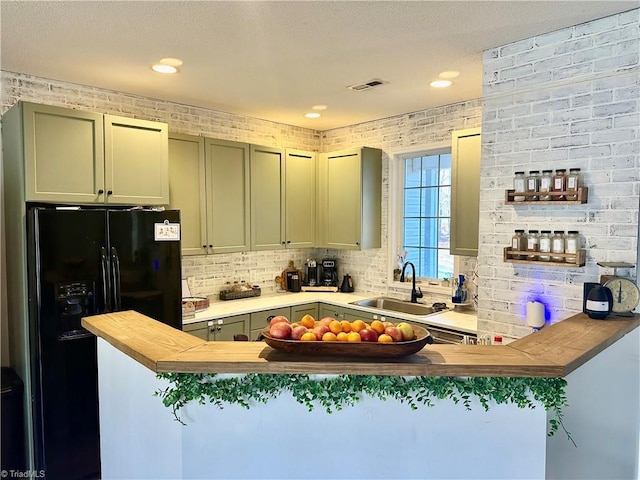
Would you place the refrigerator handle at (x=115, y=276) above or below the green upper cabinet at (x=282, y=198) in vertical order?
below

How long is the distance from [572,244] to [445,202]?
191 centimetres

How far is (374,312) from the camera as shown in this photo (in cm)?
388

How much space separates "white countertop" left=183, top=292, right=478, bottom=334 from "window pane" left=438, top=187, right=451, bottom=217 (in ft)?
3.11

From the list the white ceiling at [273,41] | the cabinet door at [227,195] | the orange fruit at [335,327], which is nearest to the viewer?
the orange fruit at [335,327]

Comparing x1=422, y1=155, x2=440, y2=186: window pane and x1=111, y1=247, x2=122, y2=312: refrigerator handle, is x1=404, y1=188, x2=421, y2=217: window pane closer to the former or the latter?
x1=422, y1=155, x2=440, y2=186: window pane

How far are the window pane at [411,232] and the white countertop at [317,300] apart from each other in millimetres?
653

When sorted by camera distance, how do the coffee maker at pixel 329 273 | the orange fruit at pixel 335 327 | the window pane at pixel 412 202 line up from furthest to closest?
1. the coffee maker at pixel 329 273
2. the window pane at pixel 412 202
3. the orange fruit at pixel 335 327

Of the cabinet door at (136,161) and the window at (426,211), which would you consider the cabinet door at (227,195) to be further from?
the window at (426,211)

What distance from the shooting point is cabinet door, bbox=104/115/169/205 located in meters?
3.12

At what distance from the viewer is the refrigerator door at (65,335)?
8.79 ft

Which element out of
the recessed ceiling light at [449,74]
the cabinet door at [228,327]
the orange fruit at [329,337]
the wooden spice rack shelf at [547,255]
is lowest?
the cabinet door at [228,327]

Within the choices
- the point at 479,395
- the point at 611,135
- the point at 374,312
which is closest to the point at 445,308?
the point at 374,312

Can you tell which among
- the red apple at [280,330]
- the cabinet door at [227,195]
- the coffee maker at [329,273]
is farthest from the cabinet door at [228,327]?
the red apple at [280,330]

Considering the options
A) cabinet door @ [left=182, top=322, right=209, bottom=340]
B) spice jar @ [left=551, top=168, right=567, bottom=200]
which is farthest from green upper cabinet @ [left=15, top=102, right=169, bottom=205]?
spice jar @ [left=551, top=168, right=567, bottom=200]
